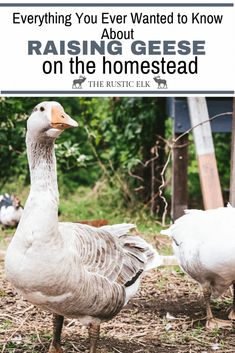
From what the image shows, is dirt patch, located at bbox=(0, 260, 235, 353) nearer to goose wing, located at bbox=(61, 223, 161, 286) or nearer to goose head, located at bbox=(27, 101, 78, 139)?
goose wing, located at bbox=(61, 223, 161, 286)

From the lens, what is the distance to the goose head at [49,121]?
3684 mm

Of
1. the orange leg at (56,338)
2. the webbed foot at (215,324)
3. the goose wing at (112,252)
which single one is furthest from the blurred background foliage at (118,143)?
the orange leg at (56,338)

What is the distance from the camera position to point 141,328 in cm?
486

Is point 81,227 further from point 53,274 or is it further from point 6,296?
point 6,296

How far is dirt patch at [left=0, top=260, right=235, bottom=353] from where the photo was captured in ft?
14.8

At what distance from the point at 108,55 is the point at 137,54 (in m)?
0.22

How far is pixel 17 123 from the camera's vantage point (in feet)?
29.8

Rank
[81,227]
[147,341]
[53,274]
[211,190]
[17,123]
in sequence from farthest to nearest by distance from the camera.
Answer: [17,123] < [211,190] < [147,341] < [81,227] < [53,274]

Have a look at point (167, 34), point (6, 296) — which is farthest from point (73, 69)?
point (6, 296)

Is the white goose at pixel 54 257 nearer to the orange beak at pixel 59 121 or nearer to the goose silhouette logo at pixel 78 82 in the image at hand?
the orange beak at pixel 59 121

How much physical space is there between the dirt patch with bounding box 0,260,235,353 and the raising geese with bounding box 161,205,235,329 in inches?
9.1

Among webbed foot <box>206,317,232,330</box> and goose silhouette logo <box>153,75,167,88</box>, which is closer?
webbed foot <box>206,317,232,330</box>

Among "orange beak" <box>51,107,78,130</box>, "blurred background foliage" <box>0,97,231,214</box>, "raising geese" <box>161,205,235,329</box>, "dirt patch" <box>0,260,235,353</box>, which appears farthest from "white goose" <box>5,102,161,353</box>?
"blurred background foliage" <box>0,97,231,214</box>

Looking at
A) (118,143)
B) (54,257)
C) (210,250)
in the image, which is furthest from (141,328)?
(118,143)
